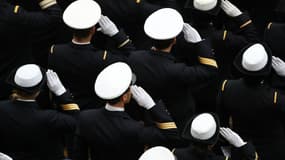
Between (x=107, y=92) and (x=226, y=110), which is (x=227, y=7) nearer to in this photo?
(x=226, y=110)

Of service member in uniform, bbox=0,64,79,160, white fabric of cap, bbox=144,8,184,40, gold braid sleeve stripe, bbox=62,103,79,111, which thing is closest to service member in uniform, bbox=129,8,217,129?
white fabric of cap, bbox=144,8,184,40

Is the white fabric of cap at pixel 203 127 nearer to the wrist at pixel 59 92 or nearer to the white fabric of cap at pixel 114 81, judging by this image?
the white fabric of cap at pixel 114 81

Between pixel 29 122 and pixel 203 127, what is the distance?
5.03 feet

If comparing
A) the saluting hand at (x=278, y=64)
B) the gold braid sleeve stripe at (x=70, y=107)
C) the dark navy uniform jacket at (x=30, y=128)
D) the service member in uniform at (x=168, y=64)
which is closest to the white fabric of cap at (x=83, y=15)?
the service member in uniform at (x=168, y=64)

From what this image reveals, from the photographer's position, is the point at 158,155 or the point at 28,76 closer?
the point at 158,155

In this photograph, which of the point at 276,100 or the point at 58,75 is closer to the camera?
the point at 276,100

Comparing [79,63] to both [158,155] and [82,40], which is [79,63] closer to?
[82,40]

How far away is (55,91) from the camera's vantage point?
267 inches

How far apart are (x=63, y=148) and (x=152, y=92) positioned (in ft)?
3.21

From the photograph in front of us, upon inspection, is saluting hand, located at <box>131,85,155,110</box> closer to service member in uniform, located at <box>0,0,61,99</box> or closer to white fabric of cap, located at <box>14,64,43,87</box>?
white fabric of cap, located at <box>14,64,43,87</box>

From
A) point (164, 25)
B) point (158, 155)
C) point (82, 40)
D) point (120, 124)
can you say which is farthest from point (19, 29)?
point (158, 155)

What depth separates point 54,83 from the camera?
673 cm

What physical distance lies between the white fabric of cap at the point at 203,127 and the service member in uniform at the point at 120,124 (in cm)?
40

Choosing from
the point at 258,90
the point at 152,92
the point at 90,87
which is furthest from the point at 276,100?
the point at 90,87
